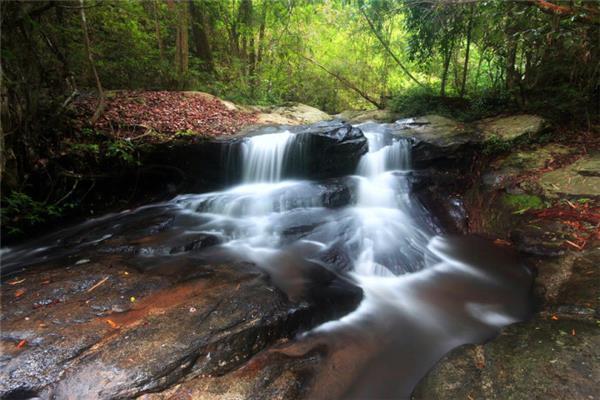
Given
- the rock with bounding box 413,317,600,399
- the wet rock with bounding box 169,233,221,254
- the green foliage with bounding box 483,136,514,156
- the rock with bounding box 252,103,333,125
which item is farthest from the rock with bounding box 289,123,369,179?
the rock with bounding box 413,317,600,399

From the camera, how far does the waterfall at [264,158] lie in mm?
7336

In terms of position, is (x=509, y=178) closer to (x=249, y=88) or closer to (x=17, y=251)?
(x=17, y=251)

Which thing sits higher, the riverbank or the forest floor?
the forest floor

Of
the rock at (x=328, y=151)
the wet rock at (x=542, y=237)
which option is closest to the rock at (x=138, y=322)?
the wet rock at (x=542, y=237)

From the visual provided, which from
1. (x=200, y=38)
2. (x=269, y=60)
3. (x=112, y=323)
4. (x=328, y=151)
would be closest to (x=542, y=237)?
(x=328, y=151)

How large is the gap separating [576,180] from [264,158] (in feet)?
18.8

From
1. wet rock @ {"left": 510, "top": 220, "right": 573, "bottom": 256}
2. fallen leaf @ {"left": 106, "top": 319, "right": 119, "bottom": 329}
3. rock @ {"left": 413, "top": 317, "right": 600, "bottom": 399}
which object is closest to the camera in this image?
rock @ {"left": 413, "top": 317, "right": 600, "bottom": 399}

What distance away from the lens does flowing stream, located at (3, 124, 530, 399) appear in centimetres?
326

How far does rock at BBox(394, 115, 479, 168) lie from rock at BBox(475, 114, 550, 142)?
0.98 ft

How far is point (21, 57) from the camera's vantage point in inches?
208

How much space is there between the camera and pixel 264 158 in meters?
7.39

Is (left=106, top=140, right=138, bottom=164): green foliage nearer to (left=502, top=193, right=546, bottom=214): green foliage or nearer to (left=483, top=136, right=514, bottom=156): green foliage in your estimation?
(left=502, top=193, right=546, bottom=214): green foliage

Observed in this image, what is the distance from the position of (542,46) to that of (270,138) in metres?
5.56

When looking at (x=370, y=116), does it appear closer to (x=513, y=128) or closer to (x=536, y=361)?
(x=513, y=128)
